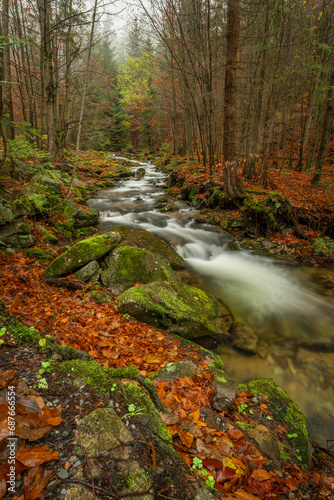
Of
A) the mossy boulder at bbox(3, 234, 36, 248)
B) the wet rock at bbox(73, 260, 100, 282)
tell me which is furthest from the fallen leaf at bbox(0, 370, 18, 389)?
the mossy boulder at bbox(3, 234, 36, 248)

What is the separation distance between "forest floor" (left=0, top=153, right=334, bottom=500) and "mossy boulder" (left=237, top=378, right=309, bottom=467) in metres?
0.13

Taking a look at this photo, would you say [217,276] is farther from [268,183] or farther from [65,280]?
[268,183]

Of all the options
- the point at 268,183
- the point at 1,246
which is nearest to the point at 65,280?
the point at 1,246

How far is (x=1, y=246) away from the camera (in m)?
5.57

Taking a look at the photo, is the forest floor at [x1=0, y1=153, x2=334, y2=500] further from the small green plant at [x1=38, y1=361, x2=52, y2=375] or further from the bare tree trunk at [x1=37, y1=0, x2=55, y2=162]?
the bare tree trunk at [x1=37, y1=0, x2=55, y2=162]

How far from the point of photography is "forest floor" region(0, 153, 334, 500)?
4.59ft

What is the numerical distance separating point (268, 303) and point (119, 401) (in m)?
5.99

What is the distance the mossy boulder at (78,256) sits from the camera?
17.5 feet

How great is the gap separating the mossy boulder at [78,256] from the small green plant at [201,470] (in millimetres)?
4573

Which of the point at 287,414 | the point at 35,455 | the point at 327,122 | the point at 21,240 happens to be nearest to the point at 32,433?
the point at 35,455

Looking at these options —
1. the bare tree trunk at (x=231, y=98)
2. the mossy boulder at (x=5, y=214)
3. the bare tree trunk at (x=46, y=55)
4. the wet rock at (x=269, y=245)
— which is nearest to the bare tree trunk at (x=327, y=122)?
the bare tree trunk at (x=231, y=98)

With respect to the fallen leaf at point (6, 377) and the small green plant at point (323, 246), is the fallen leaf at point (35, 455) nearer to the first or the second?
the fallen leaf at point (6, 377)

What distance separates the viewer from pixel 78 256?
555cm

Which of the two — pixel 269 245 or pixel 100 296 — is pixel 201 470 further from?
pixel 269 245
